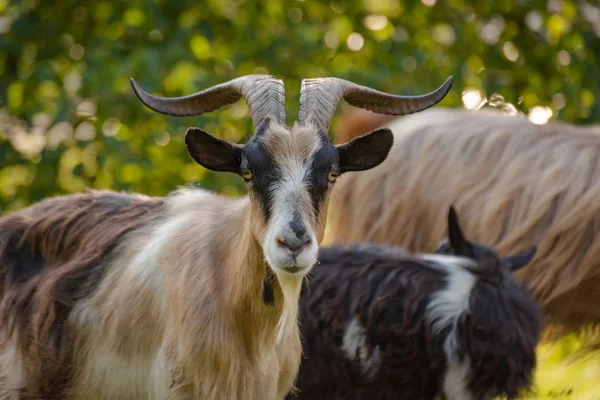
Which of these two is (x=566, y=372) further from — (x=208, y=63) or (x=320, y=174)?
(x=320, y=174)

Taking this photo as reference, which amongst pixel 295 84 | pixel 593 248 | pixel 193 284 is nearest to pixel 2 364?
pixel 193 284

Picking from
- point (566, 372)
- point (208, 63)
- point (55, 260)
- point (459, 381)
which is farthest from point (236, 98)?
point (208, 63)

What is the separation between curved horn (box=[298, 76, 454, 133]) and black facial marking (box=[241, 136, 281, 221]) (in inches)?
11.3

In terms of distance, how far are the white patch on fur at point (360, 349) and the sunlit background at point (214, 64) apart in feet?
10.2

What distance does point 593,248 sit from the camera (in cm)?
687

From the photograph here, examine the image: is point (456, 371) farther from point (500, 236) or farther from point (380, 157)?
point (500, 236)

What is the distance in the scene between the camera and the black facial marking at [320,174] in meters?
4.12

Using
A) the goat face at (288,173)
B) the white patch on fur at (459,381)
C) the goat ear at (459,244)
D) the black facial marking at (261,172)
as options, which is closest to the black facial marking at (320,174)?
the goat face at (288,173)

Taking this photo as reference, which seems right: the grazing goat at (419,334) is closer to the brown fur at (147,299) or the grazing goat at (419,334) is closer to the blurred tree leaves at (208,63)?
the brown fur at (147,299)

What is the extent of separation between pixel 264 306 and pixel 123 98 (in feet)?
16.0

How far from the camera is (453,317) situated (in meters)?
5.39

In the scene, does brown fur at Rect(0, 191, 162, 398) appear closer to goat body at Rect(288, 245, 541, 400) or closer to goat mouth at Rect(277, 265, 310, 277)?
goat body at Rect(288, 245, 541, 400)

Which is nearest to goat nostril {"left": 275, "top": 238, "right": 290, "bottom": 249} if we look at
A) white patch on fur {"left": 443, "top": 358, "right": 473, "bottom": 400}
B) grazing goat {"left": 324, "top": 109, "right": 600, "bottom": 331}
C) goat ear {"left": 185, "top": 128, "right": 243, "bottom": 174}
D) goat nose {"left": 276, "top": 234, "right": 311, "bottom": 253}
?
goat nose {"left": 276, "top": 234, "right": 311, "bottom": 253}

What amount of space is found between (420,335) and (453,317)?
184 millimetres
